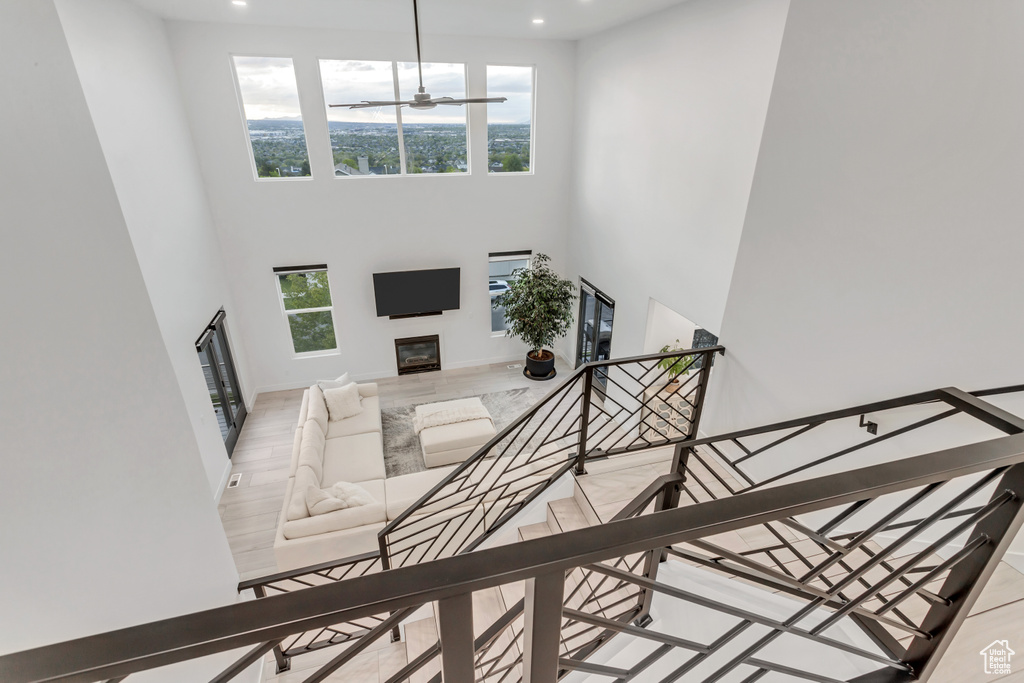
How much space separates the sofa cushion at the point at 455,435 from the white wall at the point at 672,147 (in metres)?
2.04

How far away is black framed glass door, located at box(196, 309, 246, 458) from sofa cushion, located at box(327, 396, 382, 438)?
1.27 m

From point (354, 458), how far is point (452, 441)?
1.17 meters

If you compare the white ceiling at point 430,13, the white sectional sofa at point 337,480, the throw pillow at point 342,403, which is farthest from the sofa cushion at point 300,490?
the white ceiling at point 430,13

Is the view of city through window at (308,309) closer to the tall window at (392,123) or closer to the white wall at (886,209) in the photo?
the tall window at (392,123)

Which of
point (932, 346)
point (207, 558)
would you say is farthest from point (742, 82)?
point (207, 558)

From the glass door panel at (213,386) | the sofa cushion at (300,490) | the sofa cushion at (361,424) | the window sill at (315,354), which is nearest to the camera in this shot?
the sofa cushion at (300,490)

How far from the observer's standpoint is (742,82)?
3822 millimetres

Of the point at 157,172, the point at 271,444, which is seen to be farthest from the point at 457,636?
the point at 271,444

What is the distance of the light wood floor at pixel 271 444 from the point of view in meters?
4.98

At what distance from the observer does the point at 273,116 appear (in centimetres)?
633

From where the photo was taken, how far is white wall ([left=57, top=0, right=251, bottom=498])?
409 centimetres

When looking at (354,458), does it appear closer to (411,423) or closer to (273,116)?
(411,423)

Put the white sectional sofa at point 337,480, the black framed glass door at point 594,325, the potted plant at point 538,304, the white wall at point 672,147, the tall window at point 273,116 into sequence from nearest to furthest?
1. the white wall at point 672,147
2. the white sectional sofa at point 337,480
3. the tall window at point 273,116
4. the black framed glass door at point 594,325
5. the potted plant at point 538,304

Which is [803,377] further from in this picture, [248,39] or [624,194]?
[248,39]
